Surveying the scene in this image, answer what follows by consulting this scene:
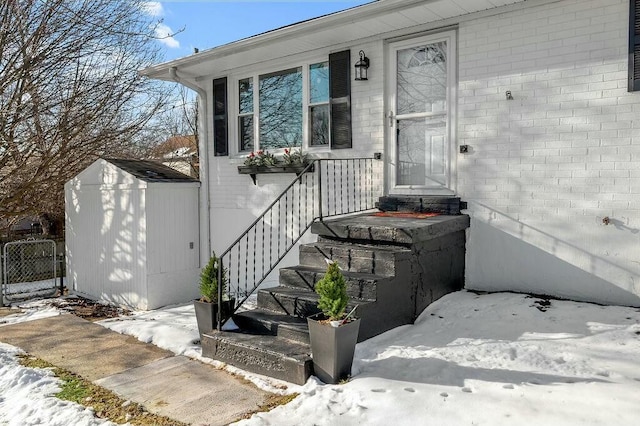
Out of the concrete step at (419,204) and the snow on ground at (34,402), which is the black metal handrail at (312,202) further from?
the snow on ground at (34,402)

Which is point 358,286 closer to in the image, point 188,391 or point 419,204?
point 188,391

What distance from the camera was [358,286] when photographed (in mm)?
4180

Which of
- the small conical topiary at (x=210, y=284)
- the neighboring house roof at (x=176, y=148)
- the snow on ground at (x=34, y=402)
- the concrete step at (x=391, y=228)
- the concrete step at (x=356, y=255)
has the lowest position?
the snow on ground at (x=34, y=402)

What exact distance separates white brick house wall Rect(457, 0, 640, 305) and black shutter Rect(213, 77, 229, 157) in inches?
151

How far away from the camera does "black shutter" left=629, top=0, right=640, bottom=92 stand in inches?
173

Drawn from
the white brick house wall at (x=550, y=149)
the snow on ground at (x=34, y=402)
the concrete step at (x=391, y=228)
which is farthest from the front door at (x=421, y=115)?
the snow on ground at (x=34, y=402)

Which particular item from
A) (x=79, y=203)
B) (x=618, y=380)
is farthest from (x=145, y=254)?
(x=618, y=380)

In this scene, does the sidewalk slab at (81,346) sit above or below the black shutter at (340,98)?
below

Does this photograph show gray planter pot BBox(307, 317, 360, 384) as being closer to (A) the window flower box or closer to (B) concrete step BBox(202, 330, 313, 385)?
(B) concrete step BBox(202, 330, 313, 385)

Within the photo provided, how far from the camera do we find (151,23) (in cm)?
976

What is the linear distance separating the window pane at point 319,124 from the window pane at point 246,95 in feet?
4.11

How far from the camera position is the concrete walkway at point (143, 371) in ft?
10.8

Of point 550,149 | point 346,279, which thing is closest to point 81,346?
point 346,279

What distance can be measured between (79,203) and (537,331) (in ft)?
22.9
